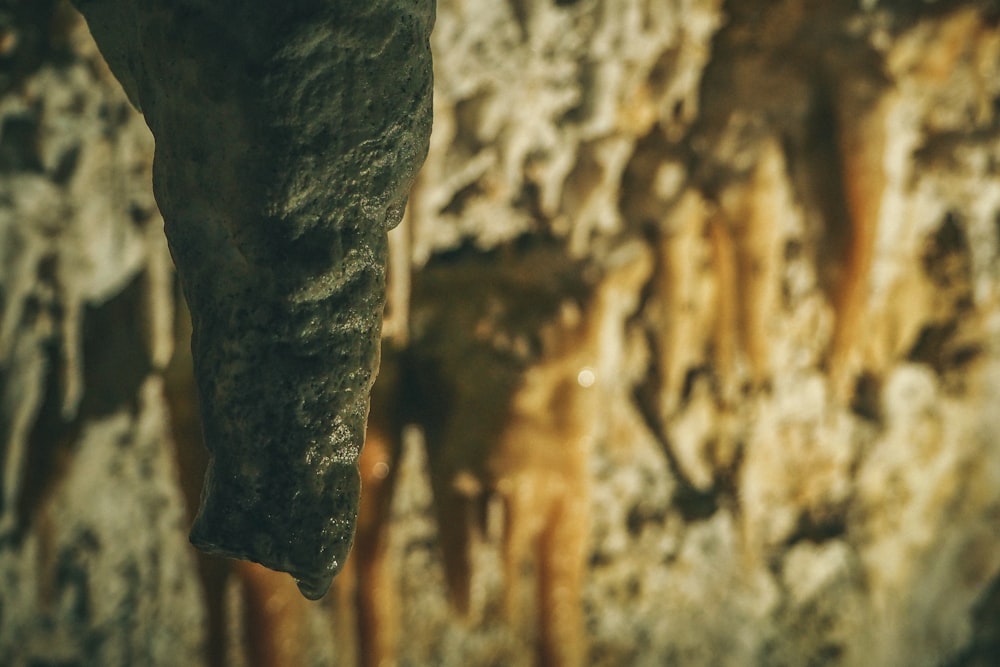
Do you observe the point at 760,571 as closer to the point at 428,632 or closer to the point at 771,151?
the point at 428,632

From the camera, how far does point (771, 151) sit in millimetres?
1565

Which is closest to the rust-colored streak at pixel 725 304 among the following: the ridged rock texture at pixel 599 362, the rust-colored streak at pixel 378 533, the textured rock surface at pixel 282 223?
the ridged rock texture at pixel 599 362

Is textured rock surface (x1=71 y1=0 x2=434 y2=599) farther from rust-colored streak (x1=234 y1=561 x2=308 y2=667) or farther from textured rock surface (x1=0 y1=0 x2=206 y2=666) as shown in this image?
rust-colored streak (x1=234 y1=561 x2=308 y2=667)

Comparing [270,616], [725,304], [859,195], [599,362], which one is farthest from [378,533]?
[859,195]

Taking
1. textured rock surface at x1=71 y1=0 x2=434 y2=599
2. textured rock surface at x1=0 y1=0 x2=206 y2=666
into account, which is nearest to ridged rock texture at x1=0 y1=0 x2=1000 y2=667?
textured rock surface at x1=0 y1=0 x2=206 y2=666

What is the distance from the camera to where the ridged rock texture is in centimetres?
139

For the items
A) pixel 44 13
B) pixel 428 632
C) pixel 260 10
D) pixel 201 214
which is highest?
pixel 44 13

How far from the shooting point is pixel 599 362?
1571 millimetres

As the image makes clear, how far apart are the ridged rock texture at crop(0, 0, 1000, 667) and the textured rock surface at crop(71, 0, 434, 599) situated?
75 centimetres

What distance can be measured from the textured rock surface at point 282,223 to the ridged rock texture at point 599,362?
29.4 inches

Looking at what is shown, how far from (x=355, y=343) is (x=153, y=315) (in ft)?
2.81

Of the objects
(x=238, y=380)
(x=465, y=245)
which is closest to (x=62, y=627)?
(x=465, y=245)

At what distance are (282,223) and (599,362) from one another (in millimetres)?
1009

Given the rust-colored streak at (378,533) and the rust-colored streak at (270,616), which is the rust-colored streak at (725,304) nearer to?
the rust-colored streak at (378,533)
